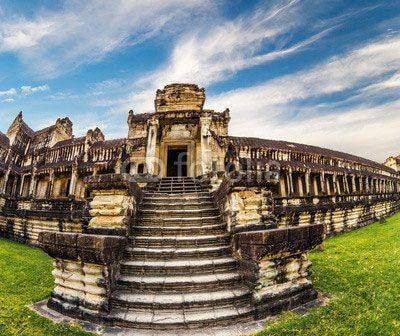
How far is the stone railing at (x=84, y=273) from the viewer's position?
12.9 ft

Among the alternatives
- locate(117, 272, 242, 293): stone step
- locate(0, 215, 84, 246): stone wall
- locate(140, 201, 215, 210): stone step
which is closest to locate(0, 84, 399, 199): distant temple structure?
locate(0, 215, 84, 246): stone wall

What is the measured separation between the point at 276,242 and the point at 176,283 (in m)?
1.79

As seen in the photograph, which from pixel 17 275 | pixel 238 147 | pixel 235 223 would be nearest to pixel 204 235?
pixel 235 223

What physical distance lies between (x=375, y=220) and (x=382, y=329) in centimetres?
1798

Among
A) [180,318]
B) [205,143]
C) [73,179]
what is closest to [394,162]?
[205,143]

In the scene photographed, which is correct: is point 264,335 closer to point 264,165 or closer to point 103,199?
point 103,199

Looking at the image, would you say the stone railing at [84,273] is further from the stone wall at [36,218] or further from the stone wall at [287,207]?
the stone wall at [36,218]

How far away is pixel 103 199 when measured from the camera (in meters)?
5.34

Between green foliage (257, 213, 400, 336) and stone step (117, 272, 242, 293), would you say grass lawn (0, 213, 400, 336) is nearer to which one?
green foliage (257, 213, 400, 336)

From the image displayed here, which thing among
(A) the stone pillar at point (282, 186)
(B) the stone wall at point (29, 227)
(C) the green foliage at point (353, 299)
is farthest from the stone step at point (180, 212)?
(A) the stone pillar at point (282, 186)

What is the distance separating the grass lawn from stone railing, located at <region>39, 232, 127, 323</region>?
0.37 metres

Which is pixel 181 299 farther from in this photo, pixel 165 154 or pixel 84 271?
pixel 165 154

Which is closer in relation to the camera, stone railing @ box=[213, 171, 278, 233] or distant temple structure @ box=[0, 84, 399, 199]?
stone railing @ box=[213, 171, 278, 233]

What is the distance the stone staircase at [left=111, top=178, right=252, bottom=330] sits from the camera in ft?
12.4
